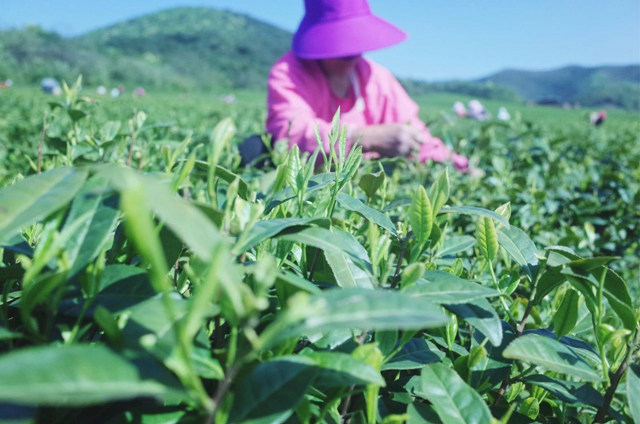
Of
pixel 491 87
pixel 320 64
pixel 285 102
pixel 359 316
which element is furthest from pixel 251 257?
pixel 491 87

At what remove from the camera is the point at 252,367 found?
51 cm

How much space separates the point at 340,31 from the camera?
2955 mm

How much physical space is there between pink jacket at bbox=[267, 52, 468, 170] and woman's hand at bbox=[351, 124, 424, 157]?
0.47 feet

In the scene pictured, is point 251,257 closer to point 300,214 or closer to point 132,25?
point 300,214

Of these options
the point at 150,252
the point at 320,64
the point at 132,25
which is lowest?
the point at 150,252

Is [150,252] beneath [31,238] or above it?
above

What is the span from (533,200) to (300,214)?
1.52 metres

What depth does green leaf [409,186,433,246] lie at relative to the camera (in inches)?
25.4

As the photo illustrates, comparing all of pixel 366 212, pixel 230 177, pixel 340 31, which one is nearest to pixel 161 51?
pixel 340 31

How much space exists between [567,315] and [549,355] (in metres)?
0.11

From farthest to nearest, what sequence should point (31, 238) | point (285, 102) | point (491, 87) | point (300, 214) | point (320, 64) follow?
point (491, 87), point (320, 64), point (285, 102), point (31, 238), point (300, 214)

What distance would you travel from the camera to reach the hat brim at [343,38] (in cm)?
293

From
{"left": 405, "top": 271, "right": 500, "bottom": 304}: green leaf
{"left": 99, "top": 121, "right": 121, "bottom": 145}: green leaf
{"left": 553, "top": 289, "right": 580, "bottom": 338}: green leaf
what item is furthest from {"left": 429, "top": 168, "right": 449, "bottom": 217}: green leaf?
→ {"left": 99, "top": 121, "right": 121, "bottom": 145}: green leaf

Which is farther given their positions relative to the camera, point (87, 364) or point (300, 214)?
point (300, 214)
